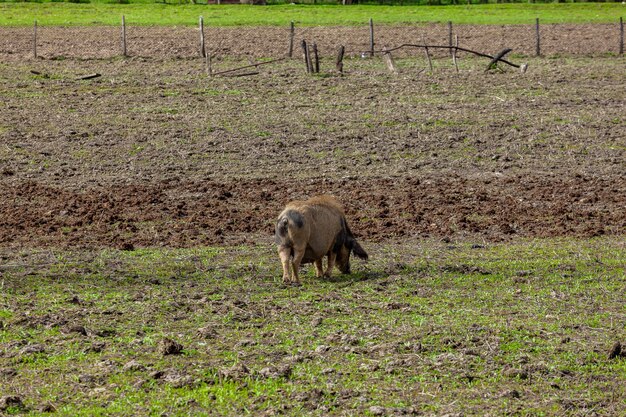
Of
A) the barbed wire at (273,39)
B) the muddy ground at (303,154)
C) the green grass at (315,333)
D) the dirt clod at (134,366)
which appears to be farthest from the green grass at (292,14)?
the dirt clod at (134,366)

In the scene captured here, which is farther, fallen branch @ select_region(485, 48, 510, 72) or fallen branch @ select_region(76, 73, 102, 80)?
fallen branch @ select_region(485, 48, 510, 72)

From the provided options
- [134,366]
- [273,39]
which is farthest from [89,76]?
[134,366]

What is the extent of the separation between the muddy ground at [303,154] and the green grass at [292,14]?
25.2 m

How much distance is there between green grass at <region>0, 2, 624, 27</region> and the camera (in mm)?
60594

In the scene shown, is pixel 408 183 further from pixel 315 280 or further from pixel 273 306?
pixel 273 306

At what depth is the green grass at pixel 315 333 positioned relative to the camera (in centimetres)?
995

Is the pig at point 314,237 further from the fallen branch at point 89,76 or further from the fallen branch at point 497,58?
the fallen branch at point 497,58

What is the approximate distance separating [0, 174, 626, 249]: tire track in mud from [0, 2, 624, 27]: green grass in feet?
126

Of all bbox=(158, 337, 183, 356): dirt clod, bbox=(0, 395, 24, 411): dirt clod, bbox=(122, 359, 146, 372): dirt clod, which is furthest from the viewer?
bbox=(158, 337, 183, 356): dirt clod

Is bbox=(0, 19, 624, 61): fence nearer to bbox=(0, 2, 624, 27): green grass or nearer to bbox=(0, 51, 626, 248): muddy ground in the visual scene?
bbox=(0, 2, 624, 27): green grass

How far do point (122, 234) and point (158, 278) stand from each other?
3.13 m

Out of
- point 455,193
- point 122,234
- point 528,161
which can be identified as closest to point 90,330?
point 122,234

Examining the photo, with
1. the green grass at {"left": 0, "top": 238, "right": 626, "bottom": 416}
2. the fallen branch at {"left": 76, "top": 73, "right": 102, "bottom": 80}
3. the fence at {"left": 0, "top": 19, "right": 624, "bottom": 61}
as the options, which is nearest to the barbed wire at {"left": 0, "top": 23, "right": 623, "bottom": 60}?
the fence at {"left": 0, "top": 19, "right": 624, "bottom": 61}

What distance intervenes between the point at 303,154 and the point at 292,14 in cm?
4349
